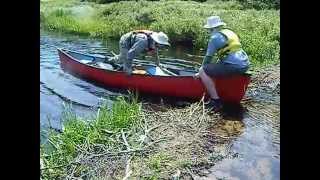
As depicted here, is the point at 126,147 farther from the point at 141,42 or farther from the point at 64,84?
the point at 141,42

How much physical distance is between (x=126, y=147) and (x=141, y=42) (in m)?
0.99

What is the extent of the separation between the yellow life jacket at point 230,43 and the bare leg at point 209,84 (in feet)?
0.54

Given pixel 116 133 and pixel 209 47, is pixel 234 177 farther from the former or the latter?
pixel 209 47

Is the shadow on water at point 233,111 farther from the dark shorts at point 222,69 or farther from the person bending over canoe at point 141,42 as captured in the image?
the person bending over canoe at point 141,42

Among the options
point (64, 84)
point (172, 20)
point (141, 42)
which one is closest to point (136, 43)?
point (141, 42)

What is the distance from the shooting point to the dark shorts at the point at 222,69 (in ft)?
10.2

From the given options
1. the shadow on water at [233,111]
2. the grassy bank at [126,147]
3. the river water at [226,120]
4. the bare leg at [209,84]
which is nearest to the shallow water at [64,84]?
the river water at [226,120]

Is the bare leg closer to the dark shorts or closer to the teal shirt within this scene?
the dark shorts
